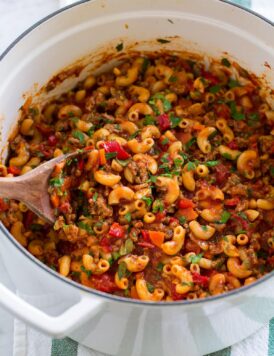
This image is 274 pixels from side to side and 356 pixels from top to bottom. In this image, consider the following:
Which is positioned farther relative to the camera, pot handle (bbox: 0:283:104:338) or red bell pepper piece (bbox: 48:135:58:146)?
red bell pepper piece (bbox: 48:135:58:146)

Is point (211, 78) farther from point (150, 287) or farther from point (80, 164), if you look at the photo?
point (150, 287)

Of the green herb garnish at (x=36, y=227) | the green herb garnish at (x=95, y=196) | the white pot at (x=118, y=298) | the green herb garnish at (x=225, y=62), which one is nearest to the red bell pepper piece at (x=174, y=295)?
the white pot at (x=118, y=298)

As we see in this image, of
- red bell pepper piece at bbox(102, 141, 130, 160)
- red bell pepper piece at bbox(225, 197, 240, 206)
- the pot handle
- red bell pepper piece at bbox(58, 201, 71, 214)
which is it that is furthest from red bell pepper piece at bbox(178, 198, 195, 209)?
the pot handle

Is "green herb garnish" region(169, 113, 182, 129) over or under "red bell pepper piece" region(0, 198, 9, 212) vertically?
over

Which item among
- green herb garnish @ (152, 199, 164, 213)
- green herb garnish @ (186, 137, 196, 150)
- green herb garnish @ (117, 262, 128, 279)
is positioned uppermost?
green herb garnish @ (186, 137, 196, 150)

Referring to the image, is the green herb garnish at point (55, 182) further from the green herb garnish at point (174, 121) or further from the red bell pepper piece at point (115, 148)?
the green herb garnish at point (174, 121)

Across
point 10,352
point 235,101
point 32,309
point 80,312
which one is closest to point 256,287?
point 80,312

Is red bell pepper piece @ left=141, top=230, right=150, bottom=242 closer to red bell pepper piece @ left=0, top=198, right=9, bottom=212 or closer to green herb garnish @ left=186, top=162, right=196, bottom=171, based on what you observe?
green herb garnish @ left=186, top=162, right=196, bottom=171
